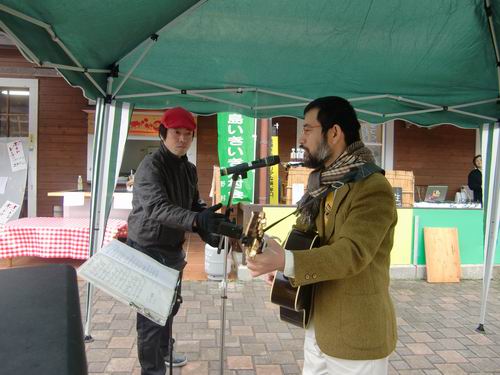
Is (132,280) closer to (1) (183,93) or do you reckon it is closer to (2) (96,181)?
(2) (96,181)

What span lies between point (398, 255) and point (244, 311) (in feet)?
8.48

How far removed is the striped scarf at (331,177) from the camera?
1517 mm

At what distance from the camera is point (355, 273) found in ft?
4.50

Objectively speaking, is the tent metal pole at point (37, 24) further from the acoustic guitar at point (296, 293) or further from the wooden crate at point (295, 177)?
the wooden crate at point (295, 177)

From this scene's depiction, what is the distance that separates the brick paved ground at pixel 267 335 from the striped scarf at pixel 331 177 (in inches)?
77.0

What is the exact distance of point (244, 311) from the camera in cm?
439

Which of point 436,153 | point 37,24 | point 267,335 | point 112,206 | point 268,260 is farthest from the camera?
point 436,153

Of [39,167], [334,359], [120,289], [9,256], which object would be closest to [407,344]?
[334,359]

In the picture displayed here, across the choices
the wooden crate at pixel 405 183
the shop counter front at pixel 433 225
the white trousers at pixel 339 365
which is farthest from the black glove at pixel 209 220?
the wooden crate at pixel 405 183

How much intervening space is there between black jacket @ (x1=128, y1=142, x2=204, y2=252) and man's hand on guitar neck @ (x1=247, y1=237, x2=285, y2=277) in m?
0.92

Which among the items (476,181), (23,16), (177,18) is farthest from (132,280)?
(476,181)

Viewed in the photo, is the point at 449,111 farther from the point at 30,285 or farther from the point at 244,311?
the point at 30,285

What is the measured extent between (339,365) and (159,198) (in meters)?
1.34

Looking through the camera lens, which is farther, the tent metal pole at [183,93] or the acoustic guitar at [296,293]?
the tent metal pole at [183,93]
